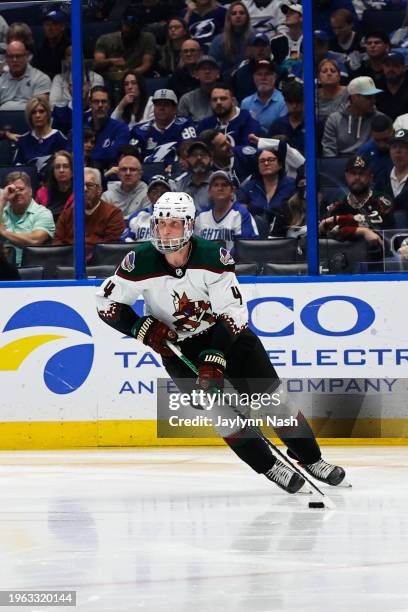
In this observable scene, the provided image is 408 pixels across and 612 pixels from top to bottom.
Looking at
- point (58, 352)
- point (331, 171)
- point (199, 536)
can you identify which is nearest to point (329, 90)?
point (331, 171)

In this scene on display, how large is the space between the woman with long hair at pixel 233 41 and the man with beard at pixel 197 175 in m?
0.60

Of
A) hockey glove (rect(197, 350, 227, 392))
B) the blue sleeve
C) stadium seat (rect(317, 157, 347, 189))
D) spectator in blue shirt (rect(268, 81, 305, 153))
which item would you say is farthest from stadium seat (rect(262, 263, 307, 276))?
hockey glove (rect(197, 350, 227, 392))

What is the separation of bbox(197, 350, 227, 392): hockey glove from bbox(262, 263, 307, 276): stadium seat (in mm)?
2544

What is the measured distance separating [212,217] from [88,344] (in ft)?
3.78

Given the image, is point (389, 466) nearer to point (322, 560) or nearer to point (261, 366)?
point (261, 366)

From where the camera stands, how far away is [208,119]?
364 inches

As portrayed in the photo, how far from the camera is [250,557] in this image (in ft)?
15.7

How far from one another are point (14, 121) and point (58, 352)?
1.79 metres

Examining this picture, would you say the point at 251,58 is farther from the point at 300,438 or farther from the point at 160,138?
the point at 300,438

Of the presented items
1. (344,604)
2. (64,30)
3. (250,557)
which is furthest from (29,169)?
(344,604)

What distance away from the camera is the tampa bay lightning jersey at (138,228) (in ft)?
29.5

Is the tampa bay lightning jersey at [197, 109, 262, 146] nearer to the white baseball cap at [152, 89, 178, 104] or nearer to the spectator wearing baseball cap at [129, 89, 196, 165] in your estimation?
the spectator wearing baseball cap at [129, 89, 196, 165]

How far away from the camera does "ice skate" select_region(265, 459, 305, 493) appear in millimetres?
6285

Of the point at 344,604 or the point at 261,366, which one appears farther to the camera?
the point at 261,366
